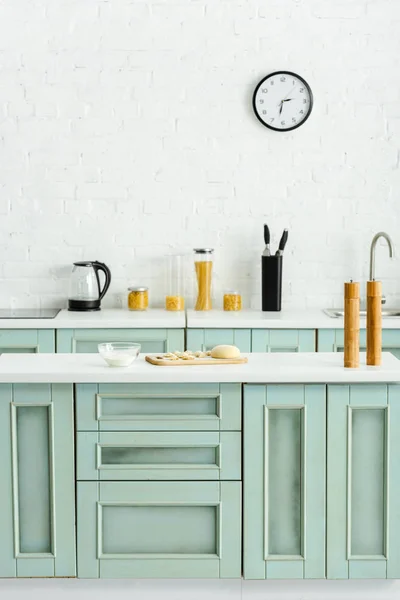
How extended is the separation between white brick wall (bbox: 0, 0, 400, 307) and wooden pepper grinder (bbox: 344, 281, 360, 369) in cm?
182

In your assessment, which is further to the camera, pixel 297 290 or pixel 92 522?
pixel 297 290

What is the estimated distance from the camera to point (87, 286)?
4500mm

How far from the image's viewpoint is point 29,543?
9.25 ft

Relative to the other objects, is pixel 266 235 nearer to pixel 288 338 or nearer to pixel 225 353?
pixel 288 338

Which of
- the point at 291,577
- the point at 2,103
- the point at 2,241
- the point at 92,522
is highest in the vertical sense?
the point at 2,103

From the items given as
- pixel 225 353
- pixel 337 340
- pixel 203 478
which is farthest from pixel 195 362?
pixel 337 340

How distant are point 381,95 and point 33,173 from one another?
2002 millimetres

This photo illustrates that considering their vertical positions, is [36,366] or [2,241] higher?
[2,241]

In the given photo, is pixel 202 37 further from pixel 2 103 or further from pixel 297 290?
pixel 297 290

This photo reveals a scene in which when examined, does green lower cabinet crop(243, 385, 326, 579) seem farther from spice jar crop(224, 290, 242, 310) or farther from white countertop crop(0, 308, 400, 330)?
spice jar crop(224, 290, 242, 310)

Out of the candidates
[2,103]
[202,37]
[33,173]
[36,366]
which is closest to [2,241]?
[33,173]

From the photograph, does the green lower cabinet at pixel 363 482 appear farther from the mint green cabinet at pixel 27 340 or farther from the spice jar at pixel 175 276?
the spice jar at pixel 175 276

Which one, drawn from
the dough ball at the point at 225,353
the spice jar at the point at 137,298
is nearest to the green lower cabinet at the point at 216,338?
the spice jar at the point at 137,298

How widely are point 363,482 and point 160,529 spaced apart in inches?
28.3
